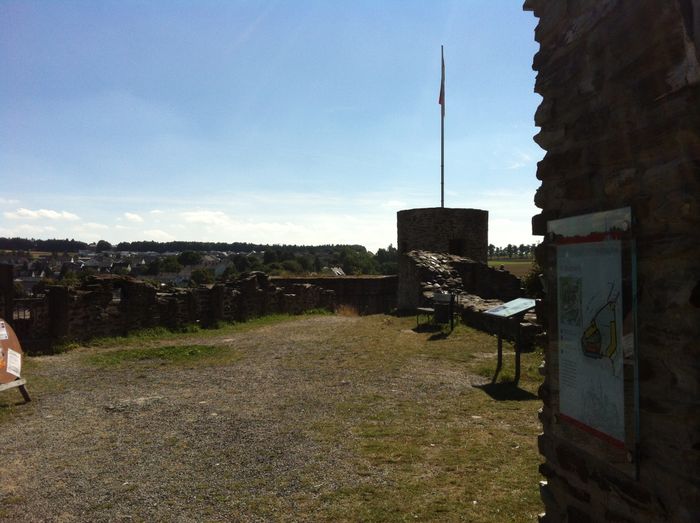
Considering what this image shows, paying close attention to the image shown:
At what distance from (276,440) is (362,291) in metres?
20.5

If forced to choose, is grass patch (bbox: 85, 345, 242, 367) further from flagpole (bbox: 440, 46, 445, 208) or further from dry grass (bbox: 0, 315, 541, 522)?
flagpole (bbox: 440, 46, 445, 208)

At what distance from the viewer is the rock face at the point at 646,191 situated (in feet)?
7.11

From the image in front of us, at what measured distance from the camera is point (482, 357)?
9.37 metres

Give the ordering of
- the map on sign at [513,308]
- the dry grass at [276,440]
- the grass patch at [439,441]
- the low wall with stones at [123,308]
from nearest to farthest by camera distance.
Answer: the grass patch at [439,441] < the dry grass at [276,440] < the map on sign at [513,308] < the low wall with stones at [123,308]

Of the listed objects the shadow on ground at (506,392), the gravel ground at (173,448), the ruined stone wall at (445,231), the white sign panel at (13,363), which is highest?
the ruined stone wall at (445,231)

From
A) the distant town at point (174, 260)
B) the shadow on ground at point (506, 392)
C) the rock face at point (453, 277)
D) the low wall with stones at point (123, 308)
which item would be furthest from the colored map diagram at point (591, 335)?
the distant town at point (174, 260)

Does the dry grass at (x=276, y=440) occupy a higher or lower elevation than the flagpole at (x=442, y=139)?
lower

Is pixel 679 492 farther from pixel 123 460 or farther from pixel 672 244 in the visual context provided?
pixel 123 460

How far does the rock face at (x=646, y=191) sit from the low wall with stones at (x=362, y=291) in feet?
73.7

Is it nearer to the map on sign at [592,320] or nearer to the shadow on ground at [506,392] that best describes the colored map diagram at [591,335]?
the map on sign at [592,320]

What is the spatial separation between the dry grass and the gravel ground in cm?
2

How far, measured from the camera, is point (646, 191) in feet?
7.90

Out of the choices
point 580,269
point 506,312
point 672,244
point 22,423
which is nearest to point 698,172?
point 672,244

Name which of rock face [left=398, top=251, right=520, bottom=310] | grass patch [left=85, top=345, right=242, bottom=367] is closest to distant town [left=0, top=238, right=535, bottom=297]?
rock face [left=398, top=251, right=520, bottom=310]
